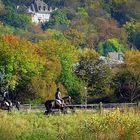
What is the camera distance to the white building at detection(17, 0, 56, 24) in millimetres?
135125

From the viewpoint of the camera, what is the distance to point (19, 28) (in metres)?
111

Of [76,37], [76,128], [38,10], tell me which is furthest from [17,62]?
[38,10]

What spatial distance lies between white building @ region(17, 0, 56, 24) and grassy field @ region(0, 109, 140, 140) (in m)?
110

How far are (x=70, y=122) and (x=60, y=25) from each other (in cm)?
9167

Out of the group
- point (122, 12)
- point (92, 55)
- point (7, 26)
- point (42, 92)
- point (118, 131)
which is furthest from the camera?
point (122, 12)

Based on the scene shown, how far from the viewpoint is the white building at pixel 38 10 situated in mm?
135125

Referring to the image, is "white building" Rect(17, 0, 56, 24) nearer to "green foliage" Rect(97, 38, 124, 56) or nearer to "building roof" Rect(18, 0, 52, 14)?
"building roof" Rect(18, 0, 52, 14)

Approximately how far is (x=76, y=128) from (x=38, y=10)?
12361cm

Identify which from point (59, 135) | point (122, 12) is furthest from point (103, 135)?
point (122, 12)

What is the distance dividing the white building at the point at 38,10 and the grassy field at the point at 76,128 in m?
110

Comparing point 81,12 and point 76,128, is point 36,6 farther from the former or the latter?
point 76,128

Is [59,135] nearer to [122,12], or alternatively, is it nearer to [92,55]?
[92,55]

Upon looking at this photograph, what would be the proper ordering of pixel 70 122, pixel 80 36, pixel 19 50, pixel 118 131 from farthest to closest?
pixel 80 36 → pixel 19 50 → pixel 70 122 → pixel 118 131

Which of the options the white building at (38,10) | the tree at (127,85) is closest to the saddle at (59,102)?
the tree at (127,85)
